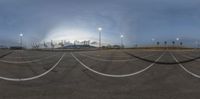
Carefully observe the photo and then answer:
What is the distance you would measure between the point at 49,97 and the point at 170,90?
12.8ft

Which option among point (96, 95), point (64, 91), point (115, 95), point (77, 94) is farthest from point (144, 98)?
point (64, 91)

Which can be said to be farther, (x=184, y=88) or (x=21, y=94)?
(x=184, y=88)

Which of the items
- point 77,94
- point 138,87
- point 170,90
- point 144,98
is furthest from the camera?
point 138,87

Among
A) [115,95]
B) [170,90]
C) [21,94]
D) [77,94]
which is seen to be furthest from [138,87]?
[21,94]

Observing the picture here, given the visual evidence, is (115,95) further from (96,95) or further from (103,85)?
(103,85)

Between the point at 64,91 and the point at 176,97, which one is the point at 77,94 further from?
the point at 176,97

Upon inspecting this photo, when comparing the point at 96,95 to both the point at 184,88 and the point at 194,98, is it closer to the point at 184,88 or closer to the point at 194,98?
the point at 194,98

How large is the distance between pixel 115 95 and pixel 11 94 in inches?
118

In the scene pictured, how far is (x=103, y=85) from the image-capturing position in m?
9.84

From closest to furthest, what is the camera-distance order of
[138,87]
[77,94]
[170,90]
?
[77,94], [170,90], [138,87]

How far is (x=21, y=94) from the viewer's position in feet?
26.0

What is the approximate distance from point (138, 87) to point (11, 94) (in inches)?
164

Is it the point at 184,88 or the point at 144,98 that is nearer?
the point at 144,98

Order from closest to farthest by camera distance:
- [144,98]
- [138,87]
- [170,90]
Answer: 1. [144,98]
2. [170,90]
3. [138,87]
